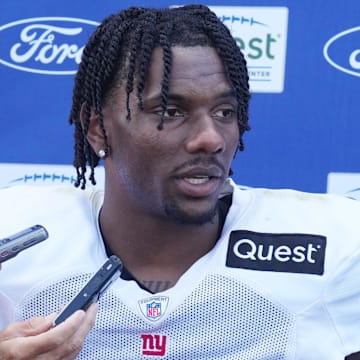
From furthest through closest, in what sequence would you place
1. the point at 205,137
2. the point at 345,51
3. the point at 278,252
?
the point at 345,51
the point at 278,252
the point at 205,137

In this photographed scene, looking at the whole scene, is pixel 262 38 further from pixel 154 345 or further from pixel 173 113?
pixel 154 345

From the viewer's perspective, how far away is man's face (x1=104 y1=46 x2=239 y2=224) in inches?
59.4

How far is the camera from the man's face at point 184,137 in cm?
151

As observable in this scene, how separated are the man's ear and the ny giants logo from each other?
0.35 m

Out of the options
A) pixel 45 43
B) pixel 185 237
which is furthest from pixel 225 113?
pixel 45 43

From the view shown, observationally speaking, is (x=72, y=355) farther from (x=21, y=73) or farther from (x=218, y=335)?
(x=21, y=73)

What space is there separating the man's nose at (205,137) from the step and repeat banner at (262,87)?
23.9 inches

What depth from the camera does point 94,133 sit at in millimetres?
1671

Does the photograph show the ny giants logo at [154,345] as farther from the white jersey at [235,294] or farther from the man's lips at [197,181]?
the man's lips at [197,181]

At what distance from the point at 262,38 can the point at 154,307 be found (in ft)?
2.58

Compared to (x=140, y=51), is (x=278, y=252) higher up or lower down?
lower down

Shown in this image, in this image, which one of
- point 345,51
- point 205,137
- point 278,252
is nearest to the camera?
point 205,137

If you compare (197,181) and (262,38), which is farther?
(262,38)

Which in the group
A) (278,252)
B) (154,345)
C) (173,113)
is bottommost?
(154,345)
